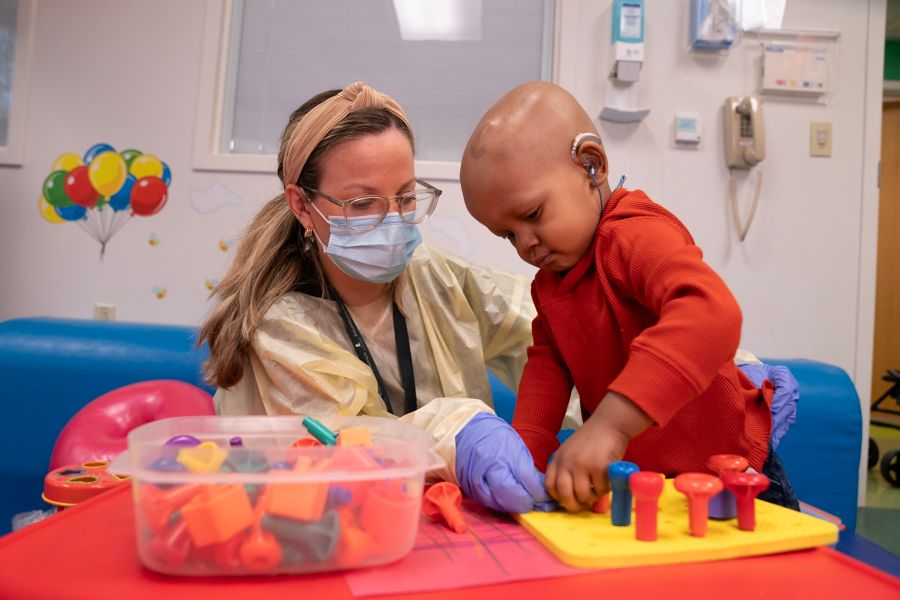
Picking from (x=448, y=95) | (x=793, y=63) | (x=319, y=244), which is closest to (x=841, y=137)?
(x=793, y=63)

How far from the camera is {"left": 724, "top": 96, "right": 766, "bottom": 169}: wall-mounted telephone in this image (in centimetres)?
210

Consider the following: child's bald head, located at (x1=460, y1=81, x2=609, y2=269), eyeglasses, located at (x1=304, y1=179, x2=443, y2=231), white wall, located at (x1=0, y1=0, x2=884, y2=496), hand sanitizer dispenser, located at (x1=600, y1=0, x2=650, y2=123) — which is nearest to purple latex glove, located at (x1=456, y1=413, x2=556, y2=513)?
child's bald head, located at (x1=460, y1=81, x2=609, y2=269)

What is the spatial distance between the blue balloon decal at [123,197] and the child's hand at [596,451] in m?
2.09

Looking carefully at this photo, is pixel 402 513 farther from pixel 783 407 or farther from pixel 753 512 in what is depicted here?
pixel 783 407

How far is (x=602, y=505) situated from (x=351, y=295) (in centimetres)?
72

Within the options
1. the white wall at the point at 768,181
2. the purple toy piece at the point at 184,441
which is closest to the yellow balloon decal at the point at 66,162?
the white wall at the point at 768,181

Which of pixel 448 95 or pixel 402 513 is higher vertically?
pixel 448 95

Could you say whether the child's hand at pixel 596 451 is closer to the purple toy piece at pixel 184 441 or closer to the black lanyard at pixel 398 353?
the purple toy piece at pixel 184 441

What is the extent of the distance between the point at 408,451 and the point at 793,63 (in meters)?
2.15

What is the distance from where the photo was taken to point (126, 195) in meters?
2.31

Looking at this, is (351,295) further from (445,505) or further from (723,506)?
(723,506)

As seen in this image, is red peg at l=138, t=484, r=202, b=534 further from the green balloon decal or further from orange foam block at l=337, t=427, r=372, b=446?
the green balloon decal

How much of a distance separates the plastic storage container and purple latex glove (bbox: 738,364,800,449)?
59 cm

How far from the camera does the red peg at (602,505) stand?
65cm
